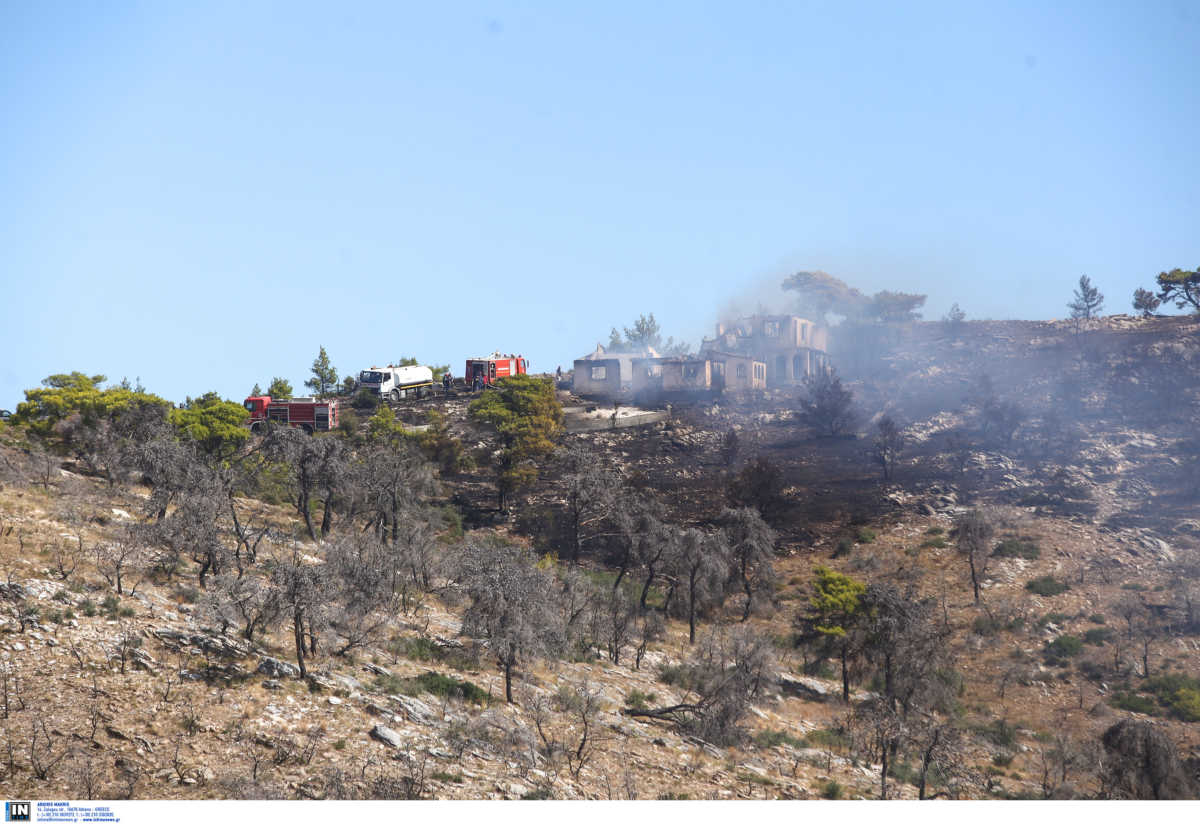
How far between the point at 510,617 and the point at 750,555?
2105 cm

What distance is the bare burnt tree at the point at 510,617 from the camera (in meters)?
30.6

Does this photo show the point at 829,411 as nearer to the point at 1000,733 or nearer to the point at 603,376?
the point at 603,376

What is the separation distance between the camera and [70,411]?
2308 inches

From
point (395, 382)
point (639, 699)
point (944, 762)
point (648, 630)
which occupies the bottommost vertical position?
point (944, 762)

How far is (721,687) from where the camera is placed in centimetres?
3169

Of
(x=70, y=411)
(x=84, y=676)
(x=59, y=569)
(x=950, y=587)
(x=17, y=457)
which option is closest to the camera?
(x=84, y=676)

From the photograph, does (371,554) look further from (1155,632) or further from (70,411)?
(1155,632)

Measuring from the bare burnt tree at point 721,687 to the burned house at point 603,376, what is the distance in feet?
184

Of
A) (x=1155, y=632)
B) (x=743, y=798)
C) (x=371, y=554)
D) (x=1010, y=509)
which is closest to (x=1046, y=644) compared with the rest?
(x=1155, y=632)

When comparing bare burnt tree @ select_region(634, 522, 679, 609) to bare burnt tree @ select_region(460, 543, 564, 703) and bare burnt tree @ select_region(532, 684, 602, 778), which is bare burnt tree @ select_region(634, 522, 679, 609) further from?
bare burnt tree @ select_region(532, 684, 602, 778)

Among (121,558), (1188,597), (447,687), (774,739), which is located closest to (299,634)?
(447,687)

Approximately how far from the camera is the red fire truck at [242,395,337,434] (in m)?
72.1

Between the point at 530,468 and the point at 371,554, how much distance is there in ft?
81.7

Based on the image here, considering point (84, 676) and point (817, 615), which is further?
point (817, 615)
